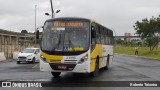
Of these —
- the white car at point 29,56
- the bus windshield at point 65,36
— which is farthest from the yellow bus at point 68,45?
the white car at point 29,56

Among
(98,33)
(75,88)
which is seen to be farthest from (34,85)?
(98,33)

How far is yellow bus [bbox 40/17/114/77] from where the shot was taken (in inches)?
691

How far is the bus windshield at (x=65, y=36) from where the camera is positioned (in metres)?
17.8

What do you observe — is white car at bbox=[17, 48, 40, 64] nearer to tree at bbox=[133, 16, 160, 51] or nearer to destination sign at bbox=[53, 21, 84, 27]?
destination sign at bbox=[53, 21, 84, 27]

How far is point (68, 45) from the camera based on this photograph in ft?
58.2

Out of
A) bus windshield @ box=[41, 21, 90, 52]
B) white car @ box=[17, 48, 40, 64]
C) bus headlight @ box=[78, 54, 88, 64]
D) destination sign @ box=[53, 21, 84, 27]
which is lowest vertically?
white car @ box=[17, 48, 40, 64]

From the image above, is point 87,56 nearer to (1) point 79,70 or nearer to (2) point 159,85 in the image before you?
(1) point 79,70

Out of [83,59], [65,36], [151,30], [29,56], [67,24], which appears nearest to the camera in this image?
[83,59]

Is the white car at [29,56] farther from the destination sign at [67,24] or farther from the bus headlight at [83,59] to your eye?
the bus headlight at [83,59]

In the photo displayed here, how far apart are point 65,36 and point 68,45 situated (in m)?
0.51

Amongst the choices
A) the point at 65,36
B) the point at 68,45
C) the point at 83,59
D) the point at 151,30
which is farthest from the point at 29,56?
the point at 151,30

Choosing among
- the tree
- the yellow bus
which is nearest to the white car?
the yellow bus

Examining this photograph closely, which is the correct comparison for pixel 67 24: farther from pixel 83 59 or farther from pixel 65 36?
pixel 83 59

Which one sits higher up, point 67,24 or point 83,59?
point 67,24
